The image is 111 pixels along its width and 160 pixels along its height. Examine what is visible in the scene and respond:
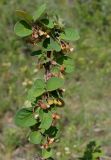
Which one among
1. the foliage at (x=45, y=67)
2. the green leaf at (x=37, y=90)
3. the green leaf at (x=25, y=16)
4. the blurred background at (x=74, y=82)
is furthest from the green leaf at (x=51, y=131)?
the blurred background at (x=74, y=82)

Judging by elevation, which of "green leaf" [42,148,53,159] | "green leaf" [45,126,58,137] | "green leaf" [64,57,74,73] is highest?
"green leaf" [64,57,74,73]

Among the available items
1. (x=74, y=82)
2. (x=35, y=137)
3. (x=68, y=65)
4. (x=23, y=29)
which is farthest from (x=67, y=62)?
(x=74, y=82)

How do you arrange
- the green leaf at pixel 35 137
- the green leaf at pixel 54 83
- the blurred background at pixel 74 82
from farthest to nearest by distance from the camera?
the blurred background at pixel 74 82 < the green leaf at pixel 35 137 < the green leaf at pixel 54 83

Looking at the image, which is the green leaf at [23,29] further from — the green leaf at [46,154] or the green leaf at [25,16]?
the green leaf at [46,154]

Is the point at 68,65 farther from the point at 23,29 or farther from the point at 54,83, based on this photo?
the point at 23,29

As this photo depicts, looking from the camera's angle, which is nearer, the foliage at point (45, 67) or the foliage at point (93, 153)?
the foliage at point (45, 67)

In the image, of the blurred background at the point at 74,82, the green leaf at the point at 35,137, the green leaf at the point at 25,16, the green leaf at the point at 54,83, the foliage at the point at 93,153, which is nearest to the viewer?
the green leaf at the point at 25,16

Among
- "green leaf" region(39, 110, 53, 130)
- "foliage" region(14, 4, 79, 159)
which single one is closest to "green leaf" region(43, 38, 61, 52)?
"foliage" region(14, 4, 79, 159)

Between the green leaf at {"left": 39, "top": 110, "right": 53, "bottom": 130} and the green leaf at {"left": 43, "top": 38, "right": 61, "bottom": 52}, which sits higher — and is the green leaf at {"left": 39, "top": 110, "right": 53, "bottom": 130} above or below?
below

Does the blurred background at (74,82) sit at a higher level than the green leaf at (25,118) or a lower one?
higher

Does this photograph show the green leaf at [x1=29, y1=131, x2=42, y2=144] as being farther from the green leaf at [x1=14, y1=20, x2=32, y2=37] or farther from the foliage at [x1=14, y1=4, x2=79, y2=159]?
the green leaf at [x1=14, y1=20, x2=32, y2=37]
